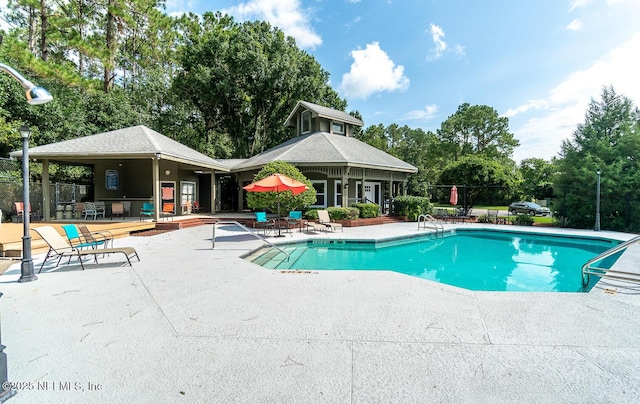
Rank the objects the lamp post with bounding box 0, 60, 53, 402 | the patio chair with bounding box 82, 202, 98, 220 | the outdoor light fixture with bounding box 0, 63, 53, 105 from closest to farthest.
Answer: the lamp post with bounding box 0, 60, 53, 402 → the outdoor light fixture with bounding box 0, 63, 53, 105 → the patio chair with bounding box 82, 202, 98, 220

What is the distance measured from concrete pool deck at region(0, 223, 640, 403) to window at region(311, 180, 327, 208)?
42.4ft

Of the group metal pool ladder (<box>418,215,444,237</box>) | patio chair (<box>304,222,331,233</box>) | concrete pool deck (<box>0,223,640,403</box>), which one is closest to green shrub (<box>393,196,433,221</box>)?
metal pool ladder (<box>418,215,444,237</box>)

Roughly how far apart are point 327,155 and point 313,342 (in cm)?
1480

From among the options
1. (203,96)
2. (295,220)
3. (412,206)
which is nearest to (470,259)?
(295,220)

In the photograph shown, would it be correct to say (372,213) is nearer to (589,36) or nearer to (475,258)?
(475,258)

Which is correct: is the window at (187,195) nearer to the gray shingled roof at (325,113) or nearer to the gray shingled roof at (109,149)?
the gray shingled roof at (109,149)

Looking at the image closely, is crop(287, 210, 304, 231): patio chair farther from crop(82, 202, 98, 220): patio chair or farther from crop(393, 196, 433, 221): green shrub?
crop(82, 202, 98, 220): patio chair

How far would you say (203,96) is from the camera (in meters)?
27.1

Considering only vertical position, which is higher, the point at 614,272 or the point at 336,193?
the point at 336,193

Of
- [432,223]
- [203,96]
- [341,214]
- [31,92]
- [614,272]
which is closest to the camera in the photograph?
[31,92]

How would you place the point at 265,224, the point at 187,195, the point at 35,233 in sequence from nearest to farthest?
the point at 35,233
the point at 265,224
the point at 187,195

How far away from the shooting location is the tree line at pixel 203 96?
16.2 meters

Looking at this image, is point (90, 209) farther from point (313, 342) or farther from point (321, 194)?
point (313, 342)

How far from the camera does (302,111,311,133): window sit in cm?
2272
